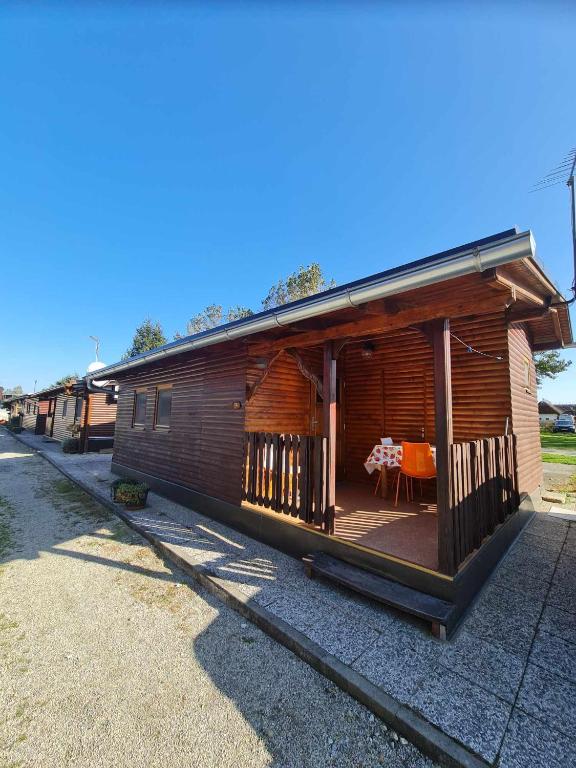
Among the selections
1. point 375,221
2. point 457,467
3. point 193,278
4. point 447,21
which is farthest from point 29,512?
point 193,278

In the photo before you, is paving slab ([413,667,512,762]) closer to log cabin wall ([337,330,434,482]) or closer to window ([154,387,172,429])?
log cabin wall ([337,330,434,482])

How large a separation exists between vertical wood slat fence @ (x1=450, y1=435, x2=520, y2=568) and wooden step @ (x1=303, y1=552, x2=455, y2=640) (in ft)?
1.43

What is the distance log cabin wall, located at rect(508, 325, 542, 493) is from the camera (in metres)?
4.68

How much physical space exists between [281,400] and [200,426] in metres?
1.68

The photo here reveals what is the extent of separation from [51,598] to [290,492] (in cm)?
270

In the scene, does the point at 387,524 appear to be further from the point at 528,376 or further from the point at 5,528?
the point at 5,528

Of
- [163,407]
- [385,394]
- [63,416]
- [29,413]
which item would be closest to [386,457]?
[385,394]

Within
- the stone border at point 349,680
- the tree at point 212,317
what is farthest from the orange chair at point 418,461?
the tree at point 212,317

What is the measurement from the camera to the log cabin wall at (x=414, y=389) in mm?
4508

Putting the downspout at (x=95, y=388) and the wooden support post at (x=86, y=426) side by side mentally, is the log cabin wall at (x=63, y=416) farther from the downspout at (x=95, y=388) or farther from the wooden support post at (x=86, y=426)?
the downspout at (x=95, y=388)

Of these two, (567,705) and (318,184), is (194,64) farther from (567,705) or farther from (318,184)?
(567,705)

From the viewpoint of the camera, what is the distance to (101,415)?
1455 centimetres

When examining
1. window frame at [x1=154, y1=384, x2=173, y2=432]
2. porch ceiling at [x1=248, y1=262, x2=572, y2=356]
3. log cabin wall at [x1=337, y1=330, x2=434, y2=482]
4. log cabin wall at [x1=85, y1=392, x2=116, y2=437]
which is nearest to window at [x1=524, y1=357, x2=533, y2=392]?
log cabin wall at [x1=337, y1=330, x2=434, y2=482]

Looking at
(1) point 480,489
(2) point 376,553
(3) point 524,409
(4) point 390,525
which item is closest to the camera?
(2) point 376,553
